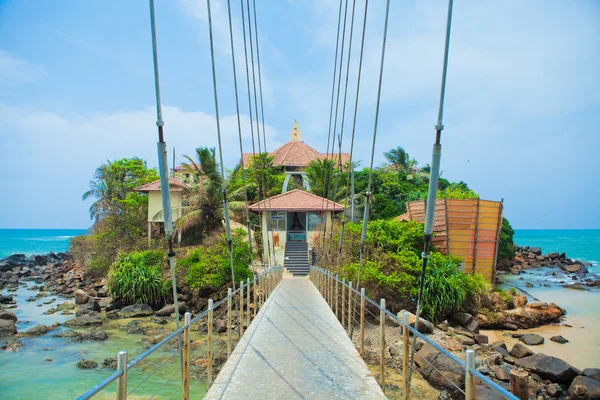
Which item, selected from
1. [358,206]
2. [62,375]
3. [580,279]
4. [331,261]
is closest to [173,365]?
[62,375]

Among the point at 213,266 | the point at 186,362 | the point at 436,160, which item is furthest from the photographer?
the point at 213,266

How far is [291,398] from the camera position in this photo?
148 inches

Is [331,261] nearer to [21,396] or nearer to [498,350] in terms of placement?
[498,350]

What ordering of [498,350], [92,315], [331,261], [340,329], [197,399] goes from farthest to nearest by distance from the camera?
[331,261], [92,315], [498,350], [197,399], [340,329]

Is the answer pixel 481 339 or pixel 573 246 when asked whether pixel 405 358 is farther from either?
pixel 573 246

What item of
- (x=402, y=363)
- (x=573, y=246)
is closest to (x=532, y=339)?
(x=402, y=363)

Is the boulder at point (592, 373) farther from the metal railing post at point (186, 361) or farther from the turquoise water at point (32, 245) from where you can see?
the turquoise water at point (32, 245)

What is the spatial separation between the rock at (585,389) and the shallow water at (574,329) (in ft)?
8.47

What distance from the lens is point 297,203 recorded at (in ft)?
79.5

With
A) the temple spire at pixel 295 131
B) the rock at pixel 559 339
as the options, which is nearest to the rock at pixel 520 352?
the rock at pixel 559 339

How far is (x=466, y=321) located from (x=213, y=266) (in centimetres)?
901

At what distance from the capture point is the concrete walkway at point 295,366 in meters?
3.90

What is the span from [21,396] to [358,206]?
20.4 meters

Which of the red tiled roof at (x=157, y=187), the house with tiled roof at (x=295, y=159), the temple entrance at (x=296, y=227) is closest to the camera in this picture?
the red tiled roof at (x=157, y=187)
